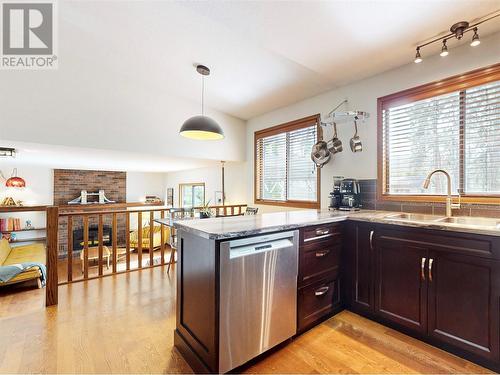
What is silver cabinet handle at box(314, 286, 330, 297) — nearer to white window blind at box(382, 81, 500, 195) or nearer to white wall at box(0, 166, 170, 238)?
white window blind at box(382, 81, 500, 195)

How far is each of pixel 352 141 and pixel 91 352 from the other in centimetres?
323

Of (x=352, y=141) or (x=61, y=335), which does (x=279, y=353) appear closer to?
(x=61, y=335)

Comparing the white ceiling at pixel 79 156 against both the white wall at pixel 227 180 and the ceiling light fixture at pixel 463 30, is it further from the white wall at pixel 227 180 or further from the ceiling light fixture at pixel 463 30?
the ceiling light fixture at pixel 463 30

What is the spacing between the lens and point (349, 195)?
2811 mm

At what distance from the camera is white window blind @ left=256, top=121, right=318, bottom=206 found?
3.65 metres

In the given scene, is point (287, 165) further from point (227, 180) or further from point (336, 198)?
point (227, 180)

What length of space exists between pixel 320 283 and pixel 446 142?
73.5 inches

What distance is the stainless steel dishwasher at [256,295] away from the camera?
1401mm

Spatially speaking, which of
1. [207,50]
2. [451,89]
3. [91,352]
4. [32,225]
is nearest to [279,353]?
[91,352]

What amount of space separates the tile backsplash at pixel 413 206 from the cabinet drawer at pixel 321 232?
895mm

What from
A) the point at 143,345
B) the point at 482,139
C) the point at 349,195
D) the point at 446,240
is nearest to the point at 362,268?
the point at 446,240

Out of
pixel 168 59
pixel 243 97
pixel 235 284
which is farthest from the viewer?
pixel 243 97

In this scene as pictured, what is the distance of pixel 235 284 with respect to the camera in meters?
1.43

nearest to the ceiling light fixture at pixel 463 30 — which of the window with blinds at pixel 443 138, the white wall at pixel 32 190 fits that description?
the window with blinds at pixel 443 138
